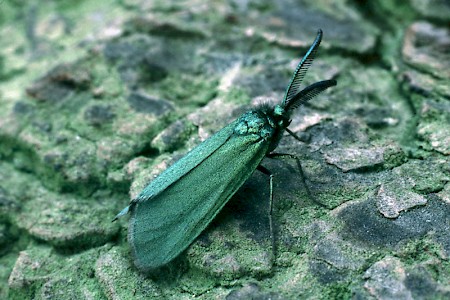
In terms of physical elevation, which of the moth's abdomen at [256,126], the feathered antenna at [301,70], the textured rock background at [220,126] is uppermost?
the feathered antenna at [301,70]

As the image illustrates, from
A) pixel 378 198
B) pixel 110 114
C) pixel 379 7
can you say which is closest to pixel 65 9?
pixel 110 114

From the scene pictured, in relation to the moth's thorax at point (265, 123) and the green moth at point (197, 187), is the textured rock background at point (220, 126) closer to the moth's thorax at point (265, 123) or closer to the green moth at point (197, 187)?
the green moth at point (197, 187)

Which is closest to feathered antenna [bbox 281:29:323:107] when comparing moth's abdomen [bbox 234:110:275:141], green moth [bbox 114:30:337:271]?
green moth [bbox 114:30:337:271]

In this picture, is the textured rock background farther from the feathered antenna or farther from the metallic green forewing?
the feathered antenna

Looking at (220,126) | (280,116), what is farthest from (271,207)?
(220,126)

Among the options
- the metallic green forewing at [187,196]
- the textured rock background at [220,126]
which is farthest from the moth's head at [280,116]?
the textured rock background at [220,126]

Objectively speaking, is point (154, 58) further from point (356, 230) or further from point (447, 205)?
point (447, 205)

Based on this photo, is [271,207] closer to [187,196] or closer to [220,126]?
[187,196]
